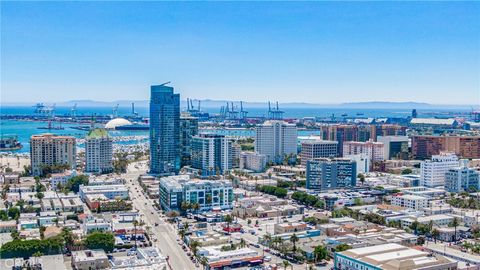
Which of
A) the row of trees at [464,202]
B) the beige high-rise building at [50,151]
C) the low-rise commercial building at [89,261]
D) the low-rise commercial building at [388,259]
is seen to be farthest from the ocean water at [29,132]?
the low-rise commercial building at [388,259]

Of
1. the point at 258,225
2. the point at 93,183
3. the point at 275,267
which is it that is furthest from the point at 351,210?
the point at 93,183

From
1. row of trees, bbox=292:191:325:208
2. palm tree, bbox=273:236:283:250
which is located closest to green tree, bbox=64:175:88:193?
row of trees, bbox=292:191:325:208

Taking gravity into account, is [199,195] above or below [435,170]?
below

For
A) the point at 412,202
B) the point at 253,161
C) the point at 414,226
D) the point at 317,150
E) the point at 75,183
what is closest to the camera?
the point at 414,226

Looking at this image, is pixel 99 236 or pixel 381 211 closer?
pixel 99 236

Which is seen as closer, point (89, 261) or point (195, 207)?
point (89, 261)

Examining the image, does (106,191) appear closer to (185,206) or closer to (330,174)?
(185,206)

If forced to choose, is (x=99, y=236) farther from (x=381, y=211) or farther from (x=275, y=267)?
(x=381, y=211)

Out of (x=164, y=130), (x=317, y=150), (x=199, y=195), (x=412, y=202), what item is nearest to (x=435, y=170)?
(x=412, y=202)
